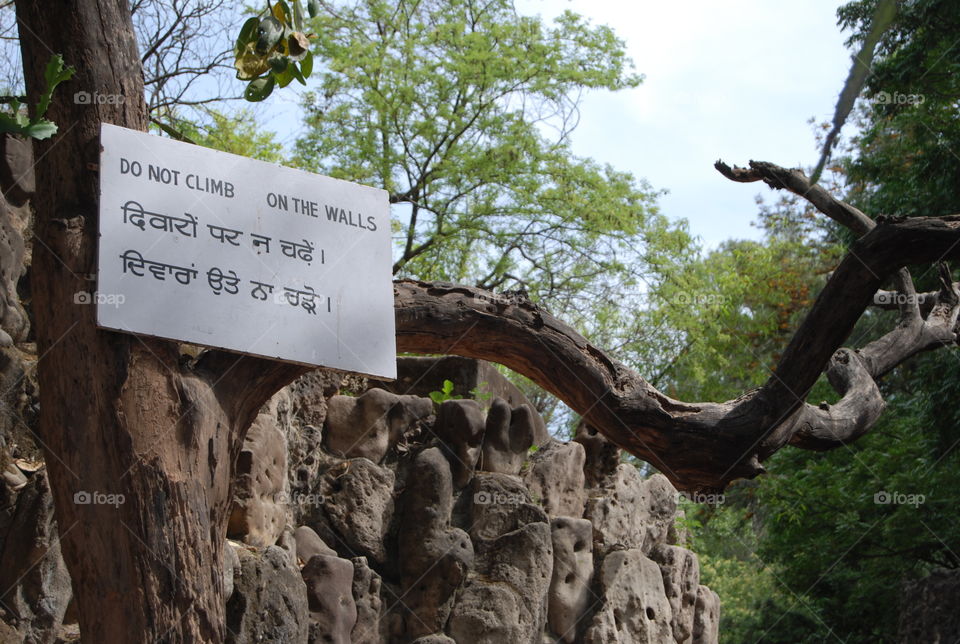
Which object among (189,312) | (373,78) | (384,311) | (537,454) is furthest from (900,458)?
(189,312)

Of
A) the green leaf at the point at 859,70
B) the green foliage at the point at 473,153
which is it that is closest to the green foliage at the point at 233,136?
the green foliage at the point at 473,153

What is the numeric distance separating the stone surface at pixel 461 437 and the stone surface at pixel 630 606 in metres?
1.09

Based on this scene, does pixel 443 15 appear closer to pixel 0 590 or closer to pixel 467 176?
pixel 467 176

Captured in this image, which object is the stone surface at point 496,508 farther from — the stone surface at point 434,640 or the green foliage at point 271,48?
the green foliage at point 271,48

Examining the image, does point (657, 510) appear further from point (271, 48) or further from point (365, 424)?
point (271, 48)

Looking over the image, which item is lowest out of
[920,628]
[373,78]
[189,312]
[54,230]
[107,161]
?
[920,628]

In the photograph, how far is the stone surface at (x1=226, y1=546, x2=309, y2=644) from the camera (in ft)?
14.7

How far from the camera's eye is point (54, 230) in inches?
125

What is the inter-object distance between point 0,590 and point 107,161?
1963 mm

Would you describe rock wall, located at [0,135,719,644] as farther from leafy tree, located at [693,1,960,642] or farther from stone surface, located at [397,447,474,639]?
leafy tree, located at [693,1,960,642]

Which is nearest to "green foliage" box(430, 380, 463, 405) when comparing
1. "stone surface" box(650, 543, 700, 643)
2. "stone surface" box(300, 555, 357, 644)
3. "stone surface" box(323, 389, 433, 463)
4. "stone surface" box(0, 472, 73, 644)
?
A: "stone surface" box(323, 389, 433, 463)

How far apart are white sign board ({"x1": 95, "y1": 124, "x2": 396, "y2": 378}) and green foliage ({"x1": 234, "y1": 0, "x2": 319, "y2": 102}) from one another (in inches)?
10.7

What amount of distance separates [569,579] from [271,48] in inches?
148

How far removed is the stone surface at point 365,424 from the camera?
5902 mm
